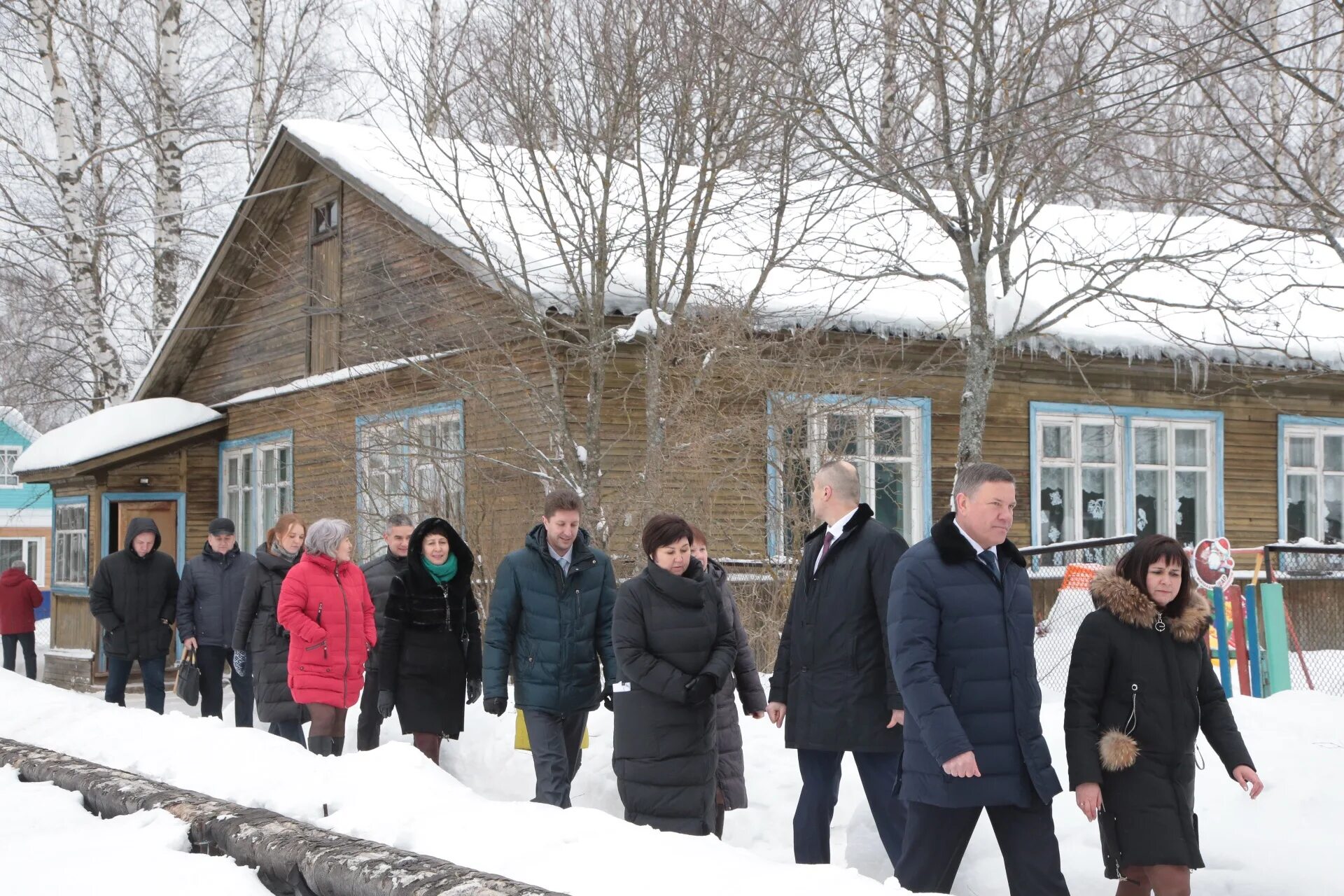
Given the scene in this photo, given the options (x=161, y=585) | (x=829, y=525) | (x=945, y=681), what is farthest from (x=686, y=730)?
(x=161, y=585)

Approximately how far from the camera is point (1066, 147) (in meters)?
13.5

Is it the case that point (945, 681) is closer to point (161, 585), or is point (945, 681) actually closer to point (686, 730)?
point (686, 730)

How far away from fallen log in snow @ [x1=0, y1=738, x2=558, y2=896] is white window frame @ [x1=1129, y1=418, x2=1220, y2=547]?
13.2m

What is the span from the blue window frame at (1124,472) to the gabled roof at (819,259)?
117 centimetres

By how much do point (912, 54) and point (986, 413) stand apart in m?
4.43

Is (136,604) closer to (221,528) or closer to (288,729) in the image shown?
(221,528)

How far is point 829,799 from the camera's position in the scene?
5.69 meters

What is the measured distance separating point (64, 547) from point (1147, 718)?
62.8 feet

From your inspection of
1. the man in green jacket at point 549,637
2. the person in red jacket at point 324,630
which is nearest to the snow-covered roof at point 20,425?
the person in red jacket at point 324,630

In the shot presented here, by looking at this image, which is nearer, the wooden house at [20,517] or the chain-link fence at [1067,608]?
the chain-link fence at [1067,608]

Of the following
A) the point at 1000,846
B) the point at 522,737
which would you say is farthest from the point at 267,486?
the point at 1000,846

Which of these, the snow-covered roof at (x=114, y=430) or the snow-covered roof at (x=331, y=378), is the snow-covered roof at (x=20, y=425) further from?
the snow-covered roof at (x=331, y=378)

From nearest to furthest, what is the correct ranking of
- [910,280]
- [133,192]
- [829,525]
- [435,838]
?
1. [435,838]
2. [829,525]
3. [910,280]
4. [133,192]

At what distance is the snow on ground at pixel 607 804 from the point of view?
160 inches
